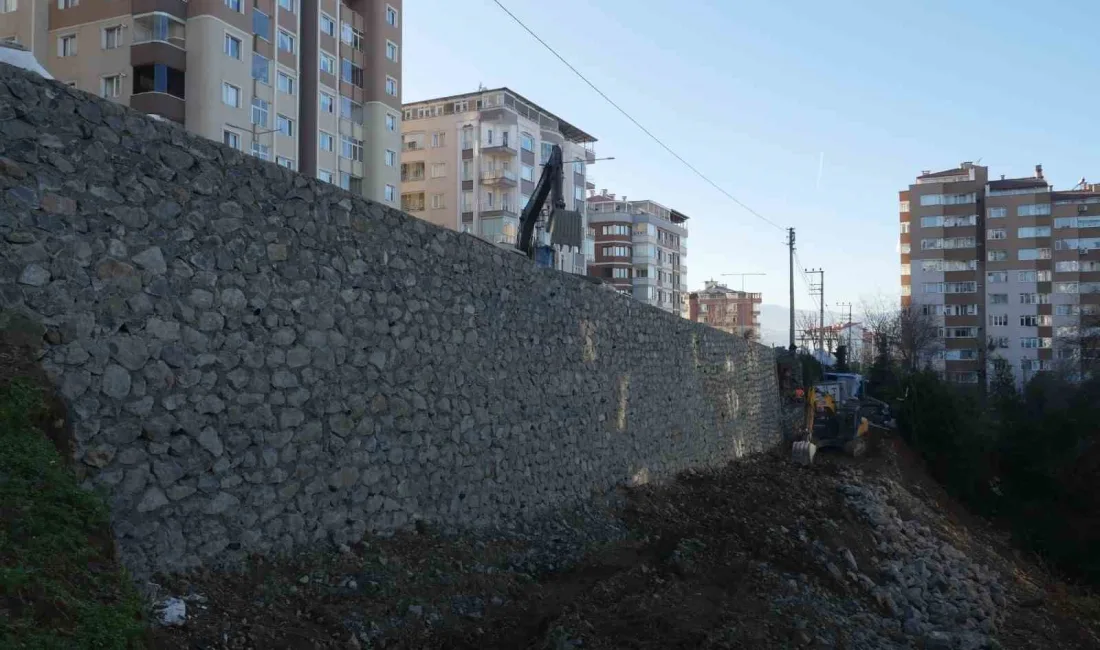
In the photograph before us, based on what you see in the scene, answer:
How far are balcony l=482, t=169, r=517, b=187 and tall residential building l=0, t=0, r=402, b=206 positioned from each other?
10612 millimetres

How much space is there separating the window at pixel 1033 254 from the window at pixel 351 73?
189 feet

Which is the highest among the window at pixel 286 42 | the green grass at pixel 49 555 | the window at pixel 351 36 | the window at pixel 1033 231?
the window at pixel 351 36

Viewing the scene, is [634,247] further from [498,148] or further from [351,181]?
[351,181]

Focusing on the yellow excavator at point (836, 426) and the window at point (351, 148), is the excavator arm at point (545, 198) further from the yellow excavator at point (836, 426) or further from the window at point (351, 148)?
the window at point (351, 148)

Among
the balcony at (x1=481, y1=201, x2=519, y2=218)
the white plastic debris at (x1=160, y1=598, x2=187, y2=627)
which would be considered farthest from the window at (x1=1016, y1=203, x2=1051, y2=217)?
the white plastic debris at (x1=160, y1=598, x2=187, y2=627)

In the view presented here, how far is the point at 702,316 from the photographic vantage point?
11262 cm

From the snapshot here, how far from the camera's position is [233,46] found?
32.2 meters

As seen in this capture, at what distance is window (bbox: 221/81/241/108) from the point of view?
3150 cm

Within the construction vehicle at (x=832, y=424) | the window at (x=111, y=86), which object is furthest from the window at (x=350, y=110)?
the construction vehicle at (x=832, y=424)

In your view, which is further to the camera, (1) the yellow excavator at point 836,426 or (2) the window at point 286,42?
(2) the window at point 286,42

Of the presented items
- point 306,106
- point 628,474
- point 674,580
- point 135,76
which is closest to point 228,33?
point 135,76

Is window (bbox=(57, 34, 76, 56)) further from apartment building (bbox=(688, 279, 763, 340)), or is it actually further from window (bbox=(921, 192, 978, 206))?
apartment building (bbox=(688, 279, 763, 340))

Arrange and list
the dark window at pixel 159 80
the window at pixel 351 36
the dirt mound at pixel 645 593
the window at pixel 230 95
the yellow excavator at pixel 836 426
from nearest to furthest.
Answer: the dirt mound at pixel 645 593 < the yellow excavator at pixel 836 426 < the dark window at pixel 159 80 < the window at pixel 230 95 < the window at pixel 351 36

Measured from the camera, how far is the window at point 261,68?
33625 mm
